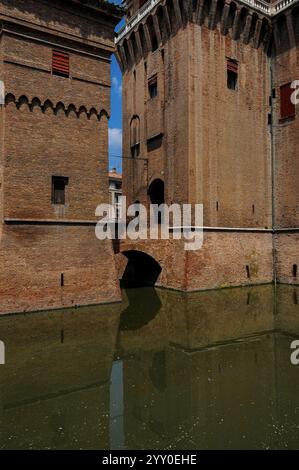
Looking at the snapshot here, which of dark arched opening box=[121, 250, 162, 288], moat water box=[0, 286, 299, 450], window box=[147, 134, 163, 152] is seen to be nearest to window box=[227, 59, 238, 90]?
window box=[147, 134, 163, 152]

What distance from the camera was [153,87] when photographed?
2019 centimetres

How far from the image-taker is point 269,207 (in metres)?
19.8

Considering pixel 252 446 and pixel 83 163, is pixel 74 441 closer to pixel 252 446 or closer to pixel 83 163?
pixel 252 446

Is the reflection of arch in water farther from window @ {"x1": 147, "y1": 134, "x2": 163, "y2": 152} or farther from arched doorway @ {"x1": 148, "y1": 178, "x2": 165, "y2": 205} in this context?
window @ {"x1": 147, "y1": 134, "x2": 163, "y2": 152}

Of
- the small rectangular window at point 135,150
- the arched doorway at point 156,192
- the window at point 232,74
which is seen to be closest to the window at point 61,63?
the arched doorway at point 156,192

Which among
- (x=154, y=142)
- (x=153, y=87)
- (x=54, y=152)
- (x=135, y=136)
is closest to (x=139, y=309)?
(x=54, y=152)

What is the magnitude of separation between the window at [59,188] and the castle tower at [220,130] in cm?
571

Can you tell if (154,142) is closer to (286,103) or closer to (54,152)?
(286,103)

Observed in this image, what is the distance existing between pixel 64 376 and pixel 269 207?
51.0 ft

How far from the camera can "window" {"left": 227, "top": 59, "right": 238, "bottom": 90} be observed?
18438 millimetres

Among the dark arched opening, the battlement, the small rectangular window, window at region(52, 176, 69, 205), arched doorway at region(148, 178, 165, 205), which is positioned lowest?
the dark arched opening

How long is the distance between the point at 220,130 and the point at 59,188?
346 inches

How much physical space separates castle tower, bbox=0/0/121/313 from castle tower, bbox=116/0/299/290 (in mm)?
→ 4615

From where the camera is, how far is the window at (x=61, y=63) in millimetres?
12797
